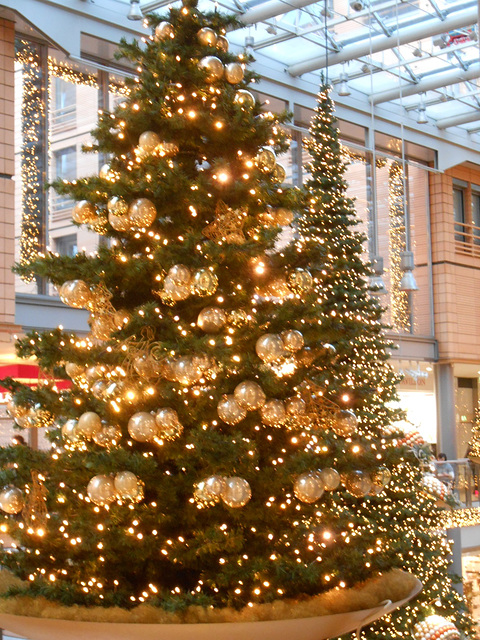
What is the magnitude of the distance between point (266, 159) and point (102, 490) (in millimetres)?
1851

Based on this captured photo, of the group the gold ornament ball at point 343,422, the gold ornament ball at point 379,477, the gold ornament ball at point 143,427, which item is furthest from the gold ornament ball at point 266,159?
the gold ornament ball at point 379,477

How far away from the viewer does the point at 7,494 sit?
4316 millimetres

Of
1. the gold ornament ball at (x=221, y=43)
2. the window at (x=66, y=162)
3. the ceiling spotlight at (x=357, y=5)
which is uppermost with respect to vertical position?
the ceiling spotlight at (x=357, y=5)

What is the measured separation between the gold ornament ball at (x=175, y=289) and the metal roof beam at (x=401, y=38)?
9.09m

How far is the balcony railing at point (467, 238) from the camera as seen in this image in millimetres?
20562

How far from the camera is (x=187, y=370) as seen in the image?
13.3 feet

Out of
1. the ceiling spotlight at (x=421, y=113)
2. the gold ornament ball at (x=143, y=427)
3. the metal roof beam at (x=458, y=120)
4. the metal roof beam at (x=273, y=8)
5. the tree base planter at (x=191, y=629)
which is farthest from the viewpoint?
the metal roof beam at (x=458, y=120)

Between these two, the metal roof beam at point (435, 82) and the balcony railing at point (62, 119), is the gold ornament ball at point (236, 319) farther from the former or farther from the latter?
the metal roof beam at point (435, 82)

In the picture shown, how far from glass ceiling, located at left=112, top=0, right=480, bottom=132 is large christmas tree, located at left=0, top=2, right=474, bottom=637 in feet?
24.1

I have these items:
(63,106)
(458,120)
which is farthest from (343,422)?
(458,120)

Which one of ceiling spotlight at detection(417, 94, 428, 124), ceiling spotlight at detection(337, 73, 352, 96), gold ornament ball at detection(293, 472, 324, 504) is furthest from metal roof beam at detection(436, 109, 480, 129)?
gold ornament ball at detection(293, 472, 324, 504)

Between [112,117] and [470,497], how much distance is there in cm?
1167

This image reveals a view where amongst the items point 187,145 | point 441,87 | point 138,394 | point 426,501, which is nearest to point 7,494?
point 138,394

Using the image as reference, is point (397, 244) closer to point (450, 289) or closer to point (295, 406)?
point (450, 289)
